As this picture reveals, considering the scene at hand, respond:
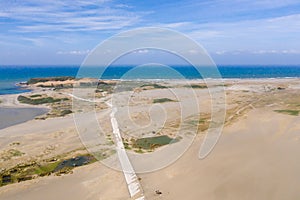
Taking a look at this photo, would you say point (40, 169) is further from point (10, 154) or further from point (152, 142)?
point (152, 142)

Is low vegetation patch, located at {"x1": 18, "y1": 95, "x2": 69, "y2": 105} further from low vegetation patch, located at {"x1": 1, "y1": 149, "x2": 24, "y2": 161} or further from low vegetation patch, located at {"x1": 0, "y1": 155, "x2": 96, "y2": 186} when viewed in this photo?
low vegetation patch, located at {"x1": 0, "y1": 155, "x2": 96, "y2": 186}

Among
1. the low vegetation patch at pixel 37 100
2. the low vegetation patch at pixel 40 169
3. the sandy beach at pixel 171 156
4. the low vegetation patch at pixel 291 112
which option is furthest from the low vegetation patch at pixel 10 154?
the low vegetation patch at pixel 291 112

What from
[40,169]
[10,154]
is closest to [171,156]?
[40,169]

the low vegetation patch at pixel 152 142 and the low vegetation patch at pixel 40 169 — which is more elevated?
the low vegetation patch at pixel 152 142

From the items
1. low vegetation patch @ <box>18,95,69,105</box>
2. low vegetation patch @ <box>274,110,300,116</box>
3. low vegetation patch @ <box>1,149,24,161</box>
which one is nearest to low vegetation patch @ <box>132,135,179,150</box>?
low vegetation patch @ <box>1,149,24,161</box>

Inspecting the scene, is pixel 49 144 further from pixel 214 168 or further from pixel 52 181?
pixel 214 168

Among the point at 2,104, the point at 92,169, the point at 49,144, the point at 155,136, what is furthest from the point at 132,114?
the point at 2,104

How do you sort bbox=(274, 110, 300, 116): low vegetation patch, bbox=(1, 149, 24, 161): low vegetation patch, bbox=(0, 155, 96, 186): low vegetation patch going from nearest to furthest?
1. bbox=(0, 155, 96, 186): low vegetation patch
2. bbox=(1, 149, 24, 161): low vegetation patch
3. bbox=(274, 110, 300, 116): low vegetation patch

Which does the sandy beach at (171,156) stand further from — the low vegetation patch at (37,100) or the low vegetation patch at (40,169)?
the low vegetation patch at (37,100)
